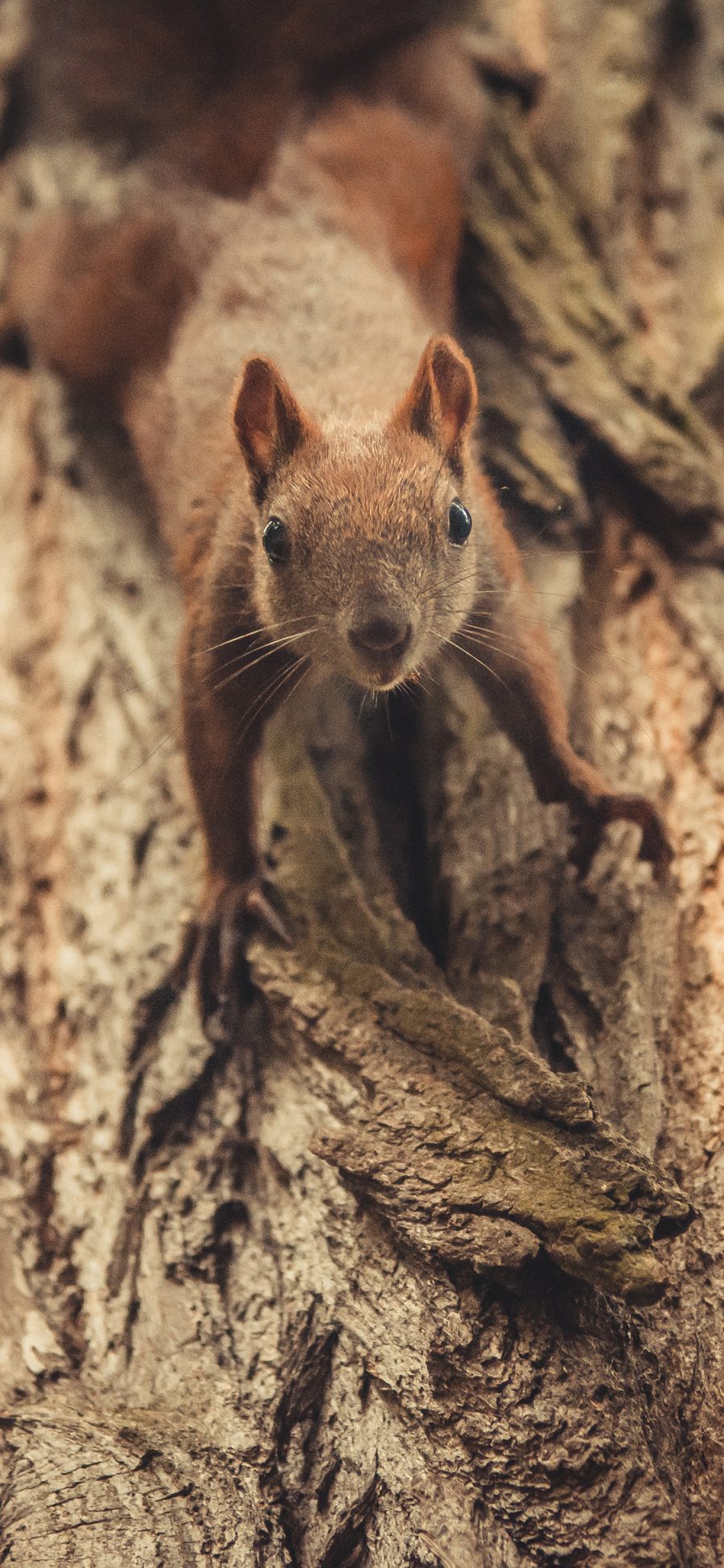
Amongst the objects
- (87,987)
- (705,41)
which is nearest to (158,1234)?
(87,987)

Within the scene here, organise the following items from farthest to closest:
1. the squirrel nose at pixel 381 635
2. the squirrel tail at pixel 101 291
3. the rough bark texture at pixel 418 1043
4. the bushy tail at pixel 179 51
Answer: the bushy tail at pixel 179 51, the squirrel tail at pixel 101 291, the squirrel nose at pixel 381 635, the rough bark texture at pixel 418 1043

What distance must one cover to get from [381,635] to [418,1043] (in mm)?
714

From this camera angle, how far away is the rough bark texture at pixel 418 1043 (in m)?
2.01

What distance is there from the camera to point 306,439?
8.51 feet

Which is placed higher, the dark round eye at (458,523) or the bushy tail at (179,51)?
the bushy tail at (179,51)

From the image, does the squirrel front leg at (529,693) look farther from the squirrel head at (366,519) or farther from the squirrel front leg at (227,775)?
the squirrel front leg at (227,775)

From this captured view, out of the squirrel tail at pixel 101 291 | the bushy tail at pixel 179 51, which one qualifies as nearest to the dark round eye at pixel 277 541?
the squirrel tail at pixel 101 291

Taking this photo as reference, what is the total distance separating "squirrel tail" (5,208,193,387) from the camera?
3.97 meters

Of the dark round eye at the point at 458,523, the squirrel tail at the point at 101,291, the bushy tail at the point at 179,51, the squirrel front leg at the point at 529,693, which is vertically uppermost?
the bushy tail at the point at 179,51

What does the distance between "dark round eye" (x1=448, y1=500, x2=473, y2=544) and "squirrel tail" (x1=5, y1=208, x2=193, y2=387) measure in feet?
5.38

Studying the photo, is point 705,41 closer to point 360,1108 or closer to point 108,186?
point 108,186

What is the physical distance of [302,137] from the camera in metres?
4.16

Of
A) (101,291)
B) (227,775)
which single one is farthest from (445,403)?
(101,291)

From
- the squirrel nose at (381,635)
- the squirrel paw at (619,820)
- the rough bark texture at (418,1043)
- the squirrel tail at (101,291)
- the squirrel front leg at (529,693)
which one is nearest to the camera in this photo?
the rough bark texture at (418,1043)
